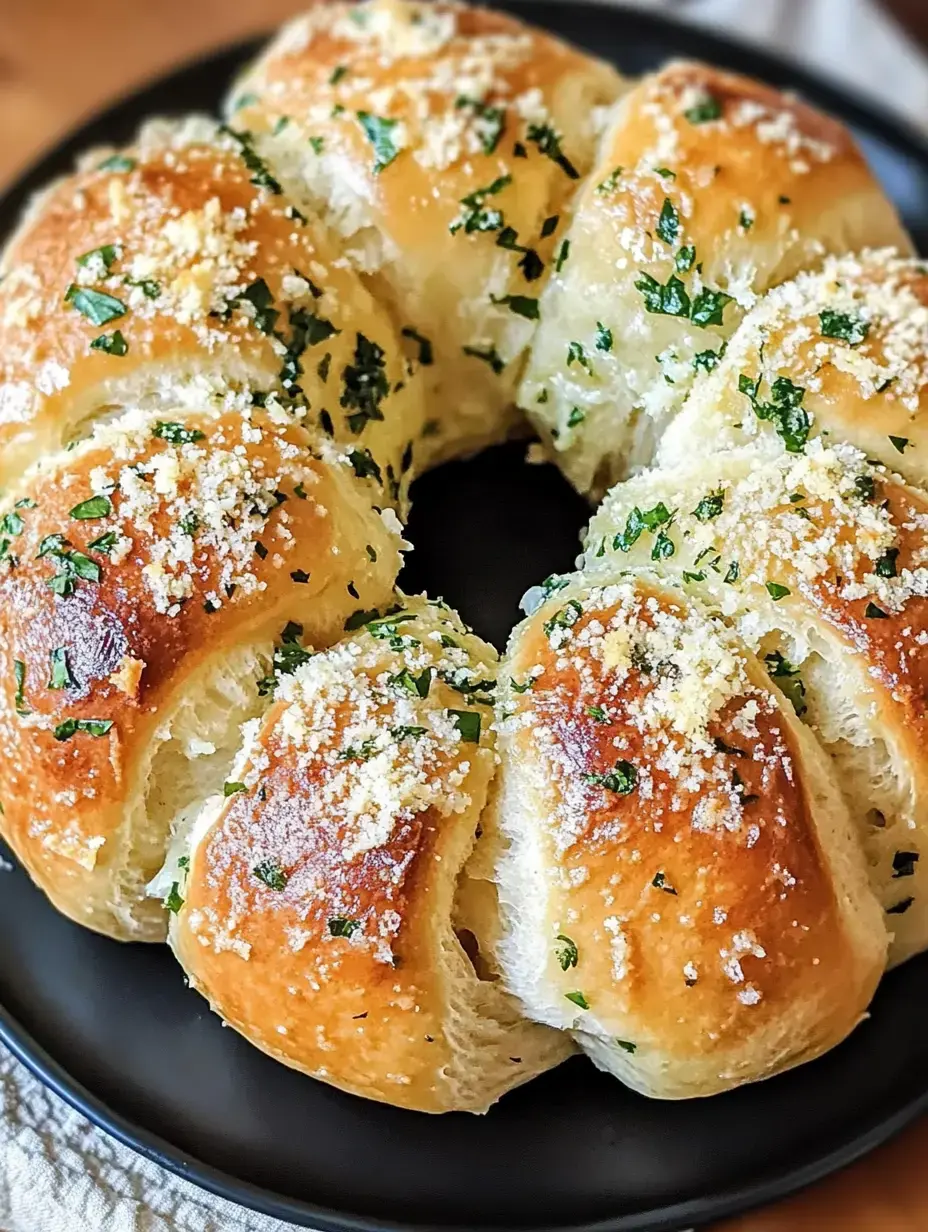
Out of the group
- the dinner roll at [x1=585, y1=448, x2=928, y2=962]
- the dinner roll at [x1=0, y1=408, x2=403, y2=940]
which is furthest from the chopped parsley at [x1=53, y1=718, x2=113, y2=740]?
the dinner roll at [x1=585, y1=448, x2=928, y2=962]

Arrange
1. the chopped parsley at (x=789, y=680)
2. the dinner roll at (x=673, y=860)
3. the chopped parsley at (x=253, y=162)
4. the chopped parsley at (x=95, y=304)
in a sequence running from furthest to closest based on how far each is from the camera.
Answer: the chopped parsley at (x=253, y=162), the chopped parsley at (x=95, y=304), the chopped parsley at (x=789, y=680), the dinner roll at (x=673, y=860)

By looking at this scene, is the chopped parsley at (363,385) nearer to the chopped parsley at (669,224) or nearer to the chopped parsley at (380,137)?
the chopped parsley at (380,137)

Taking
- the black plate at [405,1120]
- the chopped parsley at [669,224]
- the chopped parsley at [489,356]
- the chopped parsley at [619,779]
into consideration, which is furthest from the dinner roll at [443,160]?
the black plate at [405,1120]

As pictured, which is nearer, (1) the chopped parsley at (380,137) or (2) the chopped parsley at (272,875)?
(2) the chopped parsley at (272,875)

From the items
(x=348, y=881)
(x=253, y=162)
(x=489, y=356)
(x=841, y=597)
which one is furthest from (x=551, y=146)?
(x=348, y=881)

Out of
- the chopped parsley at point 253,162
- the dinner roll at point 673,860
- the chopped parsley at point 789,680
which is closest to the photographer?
the dinner roll at point 673,860

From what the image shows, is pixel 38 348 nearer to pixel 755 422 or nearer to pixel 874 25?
pixel 755 422

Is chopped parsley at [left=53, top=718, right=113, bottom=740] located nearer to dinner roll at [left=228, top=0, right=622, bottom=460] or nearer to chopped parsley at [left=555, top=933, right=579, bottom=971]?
chopped parsley at [left=555, top=933, right=579, bottom=971]
